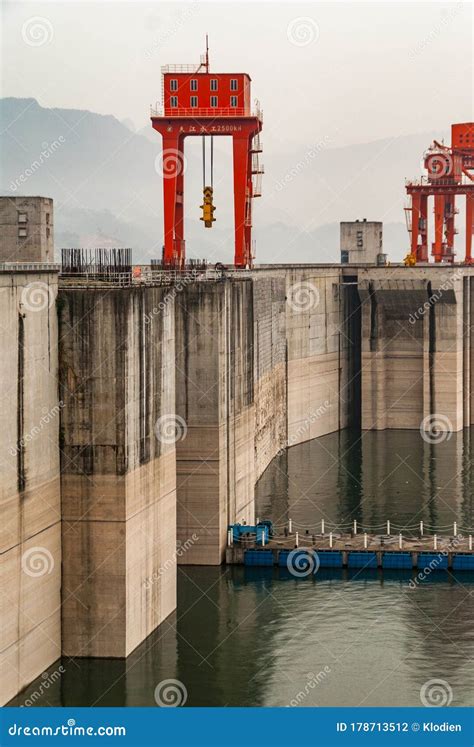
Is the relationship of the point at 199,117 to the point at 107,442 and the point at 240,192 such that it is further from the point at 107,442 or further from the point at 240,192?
the point at 107,442

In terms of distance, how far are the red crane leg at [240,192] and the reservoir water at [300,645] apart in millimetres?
16547

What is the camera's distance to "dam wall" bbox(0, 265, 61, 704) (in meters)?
28.5

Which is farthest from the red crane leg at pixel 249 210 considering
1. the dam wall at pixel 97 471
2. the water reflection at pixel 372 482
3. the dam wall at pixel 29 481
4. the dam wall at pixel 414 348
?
the dam wall at pixel 29 481

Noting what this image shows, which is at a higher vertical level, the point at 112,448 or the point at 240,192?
the point at 240,192

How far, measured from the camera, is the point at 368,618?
122ft

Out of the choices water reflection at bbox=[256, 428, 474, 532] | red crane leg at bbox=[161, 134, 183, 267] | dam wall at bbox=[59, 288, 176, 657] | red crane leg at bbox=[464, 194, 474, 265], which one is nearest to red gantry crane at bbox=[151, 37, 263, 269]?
red crane leg at bbox=[161, 134, 183, 267]

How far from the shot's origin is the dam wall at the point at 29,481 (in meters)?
28.5

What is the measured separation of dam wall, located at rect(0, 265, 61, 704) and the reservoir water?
110 cm

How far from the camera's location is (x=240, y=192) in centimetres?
6153

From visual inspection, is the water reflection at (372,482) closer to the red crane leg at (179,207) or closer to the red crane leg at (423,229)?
the red crane leg at (179,207)

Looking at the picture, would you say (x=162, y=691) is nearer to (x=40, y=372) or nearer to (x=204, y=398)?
(x=40, y=372)

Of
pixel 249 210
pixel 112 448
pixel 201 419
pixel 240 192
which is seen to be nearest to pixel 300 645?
pixel 112 448

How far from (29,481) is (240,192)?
1334 inches

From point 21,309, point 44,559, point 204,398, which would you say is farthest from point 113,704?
point 204,398
